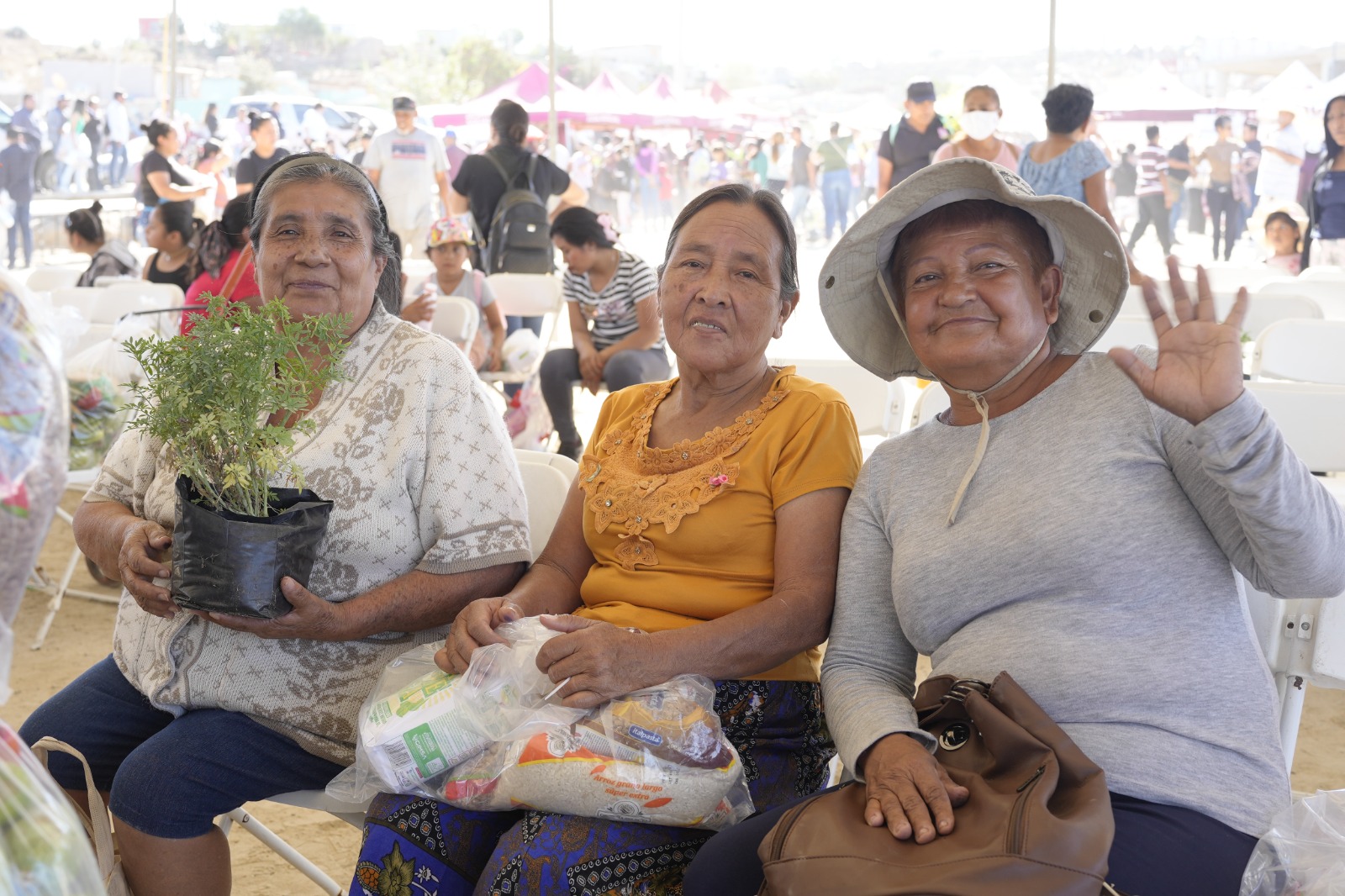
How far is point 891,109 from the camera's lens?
13.9 m

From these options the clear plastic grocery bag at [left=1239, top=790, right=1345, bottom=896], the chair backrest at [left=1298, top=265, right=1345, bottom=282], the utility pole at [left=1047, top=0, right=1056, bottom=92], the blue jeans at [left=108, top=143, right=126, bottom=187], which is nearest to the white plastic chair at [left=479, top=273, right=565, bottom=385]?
the chair backrest at [left=1298, top=265, right=1345, bottom=282]

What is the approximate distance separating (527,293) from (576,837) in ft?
17.7

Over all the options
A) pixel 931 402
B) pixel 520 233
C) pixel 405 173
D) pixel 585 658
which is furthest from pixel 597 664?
pixel 405 173

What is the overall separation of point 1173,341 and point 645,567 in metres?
0.97

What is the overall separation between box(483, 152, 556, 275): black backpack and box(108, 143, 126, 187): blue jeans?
29.4 feet

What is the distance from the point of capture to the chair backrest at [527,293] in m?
6.79

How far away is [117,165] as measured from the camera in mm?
14867

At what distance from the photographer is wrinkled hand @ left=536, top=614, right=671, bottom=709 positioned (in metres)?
1.77

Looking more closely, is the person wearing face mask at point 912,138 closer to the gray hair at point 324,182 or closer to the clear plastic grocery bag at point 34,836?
the gray hair at point 324,182

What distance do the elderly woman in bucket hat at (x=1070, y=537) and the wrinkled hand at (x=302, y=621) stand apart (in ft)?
2.43

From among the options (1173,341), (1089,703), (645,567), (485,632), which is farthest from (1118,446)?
(485,632)

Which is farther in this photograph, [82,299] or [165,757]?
[82,299]

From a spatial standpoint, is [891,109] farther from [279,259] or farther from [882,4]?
[279,259]

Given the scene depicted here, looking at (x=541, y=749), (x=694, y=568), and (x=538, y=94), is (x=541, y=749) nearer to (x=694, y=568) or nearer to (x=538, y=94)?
(x=694, y=568)
